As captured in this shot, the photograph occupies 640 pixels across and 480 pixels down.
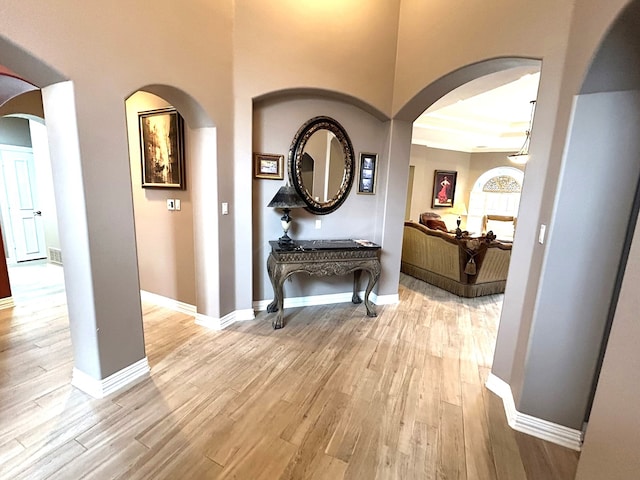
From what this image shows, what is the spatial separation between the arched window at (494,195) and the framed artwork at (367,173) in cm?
601

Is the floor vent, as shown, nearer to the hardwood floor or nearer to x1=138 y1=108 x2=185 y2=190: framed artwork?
the hardwood floor

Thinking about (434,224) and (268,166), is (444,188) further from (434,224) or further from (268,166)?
(268,166)

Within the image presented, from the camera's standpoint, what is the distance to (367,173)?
3758mm

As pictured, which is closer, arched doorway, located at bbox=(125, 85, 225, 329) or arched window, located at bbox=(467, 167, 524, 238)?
arched doorway, located at bbox=(125, 85, 225, 329)

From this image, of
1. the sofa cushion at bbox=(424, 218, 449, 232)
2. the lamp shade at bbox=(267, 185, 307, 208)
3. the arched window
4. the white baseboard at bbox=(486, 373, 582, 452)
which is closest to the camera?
the white baseboard at bbox=(486, 373, 582, 452)

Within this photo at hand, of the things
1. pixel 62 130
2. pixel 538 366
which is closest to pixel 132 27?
pixel 62 130

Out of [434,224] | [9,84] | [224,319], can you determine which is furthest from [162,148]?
[434,224]

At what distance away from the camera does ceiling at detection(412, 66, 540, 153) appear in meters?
4.68

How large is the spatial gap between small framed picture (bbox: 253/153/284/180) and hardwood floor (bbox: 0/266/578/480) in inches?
65.0

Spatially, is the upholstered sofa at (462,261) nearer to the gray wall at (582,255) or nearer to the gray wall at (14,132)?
the gray wall at (582,255)

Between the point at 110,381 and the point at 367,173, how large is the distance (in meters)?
3.23

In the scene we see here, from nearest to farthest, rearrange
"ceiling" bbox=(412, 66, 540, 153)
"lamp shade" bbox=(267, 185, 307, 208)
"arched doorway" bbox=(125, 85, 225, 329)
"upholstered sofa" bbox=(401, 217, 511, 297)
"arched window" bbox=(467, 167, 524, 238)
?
→ "arched doorway" bbox=(125, 85, 225, 329) < "lamp shade" bbox=(267, 185, 307, 208) < "upholstered sofa" bbox=(401, 217, 511, 297) < "ceiling" bbox=(412, 66, 540, 153) < "arched window" bbox=(467, 167, 524, 238)

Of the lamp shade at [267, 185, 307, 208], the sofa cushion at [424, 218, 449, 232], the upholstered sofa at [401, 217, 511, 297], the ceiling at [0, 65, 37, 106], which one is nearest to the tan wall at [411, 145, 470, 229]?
the sofa cushion at [424, 218, 449, 232]

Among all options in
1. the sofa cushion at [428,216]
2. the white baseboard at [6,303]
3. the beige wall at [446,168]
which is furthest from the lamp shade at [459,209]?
the white baseboard at [6,303]
